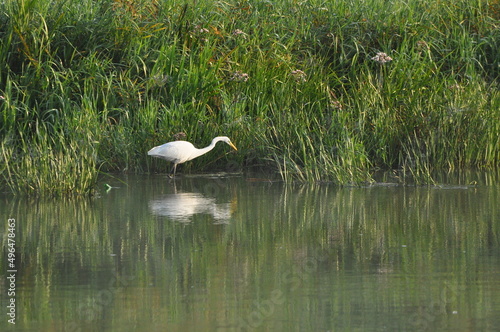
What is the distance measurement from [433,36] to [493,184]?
3920 millimetres

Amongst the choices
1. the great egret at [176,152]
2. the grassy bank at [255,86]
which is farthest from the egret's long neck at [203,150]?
the grassy bank at [255,86]

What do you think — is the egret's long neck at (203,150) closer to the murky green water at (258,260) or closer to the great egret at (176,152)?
the great egret at (176,152)

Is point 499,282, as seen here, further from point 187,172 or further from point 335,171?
point 187,172

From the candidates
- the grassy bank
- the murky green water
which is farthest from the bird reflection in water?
the grassy bank

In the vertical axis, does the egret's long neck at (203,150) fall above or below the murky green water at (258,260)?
above

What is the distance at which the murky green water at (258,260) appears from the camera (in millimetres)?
4883

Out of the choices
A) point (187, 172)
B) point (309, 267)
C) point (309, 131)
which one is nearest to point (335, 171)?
point (309, 131)

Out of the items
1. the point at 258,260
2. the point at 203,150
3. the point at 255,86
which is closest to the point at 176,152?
the point at 203,150

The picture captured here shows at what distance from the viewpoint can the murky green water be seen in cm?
488

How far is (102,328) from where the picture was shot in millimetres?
4715

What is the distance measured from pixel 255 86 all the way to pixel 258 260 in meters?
5.87

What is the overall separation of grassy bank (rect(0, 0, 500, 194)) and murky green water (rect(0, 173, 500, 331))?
53.9 inches

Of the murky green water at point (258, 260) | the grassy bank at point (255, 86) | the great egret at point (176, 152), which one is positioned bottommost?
the murky green water at point (258, 260)

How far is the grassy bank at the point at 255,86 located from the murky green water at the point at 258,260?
1368 millimetres
